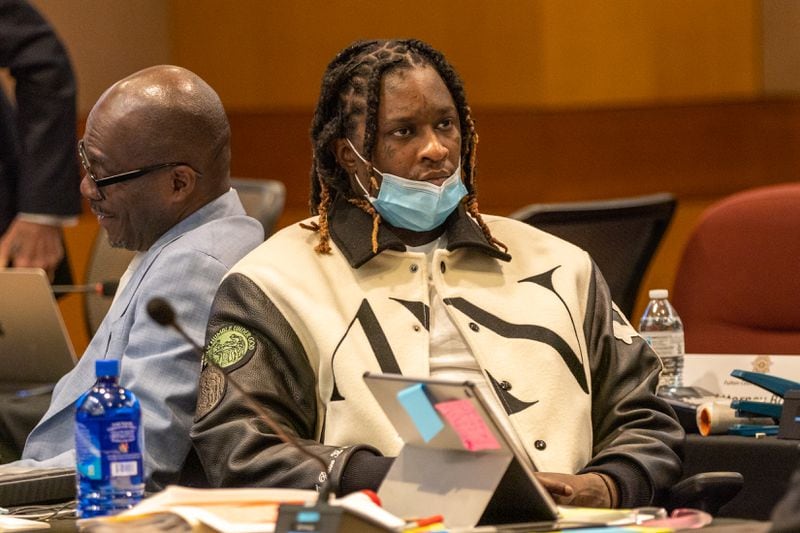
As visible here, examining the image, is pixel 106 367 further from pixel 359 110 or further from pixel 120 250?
pixel 120 250

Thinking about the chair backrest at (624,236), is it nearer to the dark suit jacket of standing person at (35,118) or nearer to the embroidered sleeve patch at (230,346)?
the dark suit jacket of standing person at (35,118)

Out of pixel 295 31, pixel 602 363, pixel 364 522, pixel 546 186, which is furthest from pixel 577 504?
pixel 295 31

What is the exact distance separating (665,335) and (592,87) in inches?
105

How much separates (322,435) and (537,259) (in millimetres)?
504

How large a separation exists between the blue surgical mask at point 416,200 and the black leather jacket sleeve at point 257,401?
0.29 metres

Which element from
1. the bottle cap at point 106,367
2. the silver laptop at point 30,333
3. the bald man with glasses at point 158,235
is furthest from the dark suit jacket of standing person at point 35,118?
the bottle cap at point 106,367

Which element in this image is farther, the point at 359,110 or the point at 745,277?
the point at 745,277

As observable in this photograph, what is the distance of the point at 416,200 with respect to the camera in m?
2.46

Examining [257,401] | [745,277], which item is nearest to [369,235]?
[257,401]

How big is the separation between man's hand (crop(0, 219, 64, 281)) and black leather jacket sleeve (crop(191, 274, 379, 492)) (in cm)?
161

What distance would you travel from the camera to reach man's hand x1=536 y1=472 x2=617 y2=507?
2.08 metres

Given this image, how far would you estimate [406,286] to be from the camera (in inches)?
95.5

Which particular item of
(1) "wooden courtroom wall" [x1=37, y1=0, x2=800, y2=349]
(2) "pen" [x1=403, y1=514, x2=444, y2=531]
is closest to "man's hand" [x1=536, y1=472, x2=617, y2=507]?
(2) "pen" [x1=403, y1=514, x2=444, y2=531]

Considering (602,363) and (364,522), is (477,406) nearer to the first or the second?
(364,522)
